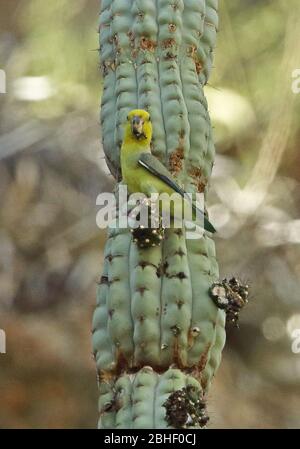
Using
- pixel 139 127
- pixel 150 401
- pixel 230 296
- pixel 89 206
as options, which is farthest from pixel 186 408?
pixel 89 206

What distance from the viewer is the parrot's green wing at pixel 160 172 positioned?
3029mm

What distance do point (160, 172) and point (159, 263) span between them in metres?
0.25

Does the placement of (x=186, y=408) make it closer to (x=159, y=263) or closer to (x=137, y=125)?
(x=159, y=263)

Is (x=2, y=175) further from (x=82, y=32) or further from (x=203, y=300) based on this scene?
(x=203, y=300)

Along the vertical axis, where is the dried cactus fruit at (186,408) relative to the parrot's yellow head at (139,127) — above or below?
below

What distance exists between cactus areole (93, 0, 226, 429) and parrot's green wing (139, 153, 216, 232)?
0.06 metres

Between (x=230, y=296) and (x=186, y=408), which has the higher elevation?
(x=230, y=296)

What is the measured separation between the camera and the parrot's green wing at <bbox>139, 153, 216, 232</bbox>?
3029mm

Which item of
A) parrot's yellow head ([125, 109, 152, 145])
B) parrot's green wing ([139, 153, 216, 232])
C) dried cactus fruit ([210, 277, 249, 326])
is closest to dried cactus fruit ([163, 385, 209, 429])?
dried cactus fruit ([210, 277, 249, 326])

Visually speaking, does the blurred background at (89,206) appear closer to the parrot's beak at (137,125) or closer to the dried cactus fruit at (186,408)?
the parrot's beak at (137,125)

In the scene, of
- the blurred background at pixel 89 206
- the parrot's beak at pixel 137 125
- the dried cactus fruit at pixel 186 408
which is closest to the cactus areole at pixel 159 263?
the dried cactus fruit at pixel 186 408

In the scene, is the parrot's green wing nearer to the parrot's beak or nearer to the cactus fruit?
the parrot's beak

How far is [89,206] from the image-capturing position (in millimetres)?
6379

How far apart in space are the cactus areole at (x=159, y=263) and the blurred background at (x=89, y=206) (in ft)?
9.64
